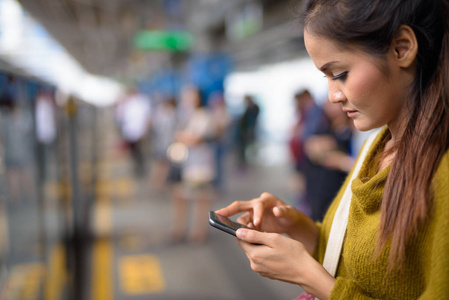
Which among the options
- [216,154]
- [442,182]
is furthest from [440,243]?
[216,154]

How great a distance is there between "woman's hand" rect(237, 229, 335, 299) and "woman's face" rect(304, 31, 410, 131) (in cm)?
32

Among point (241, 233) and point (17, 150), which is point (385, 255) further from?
point (17, 150)

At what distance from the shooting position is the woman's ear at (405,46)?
0.83 metres

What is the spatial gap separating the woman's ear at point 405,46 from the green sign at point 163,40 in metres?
10.9

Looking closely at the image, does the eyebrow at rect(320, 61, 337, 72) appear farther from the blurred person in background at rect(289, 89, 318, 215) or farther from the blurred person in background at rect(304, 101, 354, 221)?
the blurred person in background at rect(289, 89, 318, 215)

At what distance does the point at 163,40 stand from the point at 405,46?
11.0 m

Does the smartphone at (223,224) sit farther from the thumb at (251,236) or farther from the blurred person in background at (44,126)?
the blurred person in background at (44,126)

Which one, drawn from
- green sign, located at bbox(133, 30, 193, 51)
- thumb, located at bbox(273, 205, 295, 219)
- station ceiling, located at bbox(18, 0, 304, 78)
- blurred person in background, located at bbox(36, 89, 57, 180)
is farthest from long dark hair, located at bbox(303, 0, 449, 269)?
green sign, located at bbox(133, 30, 193, 51)

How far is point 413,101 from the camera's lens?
86 cm

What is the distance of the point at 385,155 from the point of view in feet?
3.25

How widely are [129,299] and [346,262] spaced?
2.86 metres

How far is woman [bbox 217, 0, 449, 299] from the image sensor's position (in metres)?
0.79

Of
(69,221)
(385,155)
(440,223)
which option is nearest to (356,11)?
(385,155)

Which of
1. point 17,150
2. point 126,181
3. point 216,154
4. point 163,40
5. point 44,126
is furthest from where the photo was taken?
point 163,40
